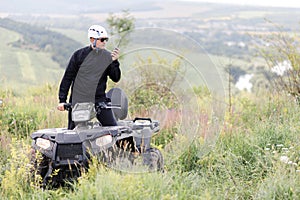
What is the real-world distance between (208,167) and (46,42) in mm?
29823

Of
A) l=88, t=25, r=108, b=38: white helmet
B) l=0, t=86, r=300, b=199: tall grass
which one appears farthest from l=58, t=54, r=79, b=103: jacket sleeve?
l=0, t=86, r=300, b=199: tall grass

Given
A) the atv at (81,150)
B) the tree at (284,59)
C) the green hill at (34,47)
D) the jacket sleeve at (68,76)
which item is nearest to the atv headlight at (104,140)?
the atv at (81,150)

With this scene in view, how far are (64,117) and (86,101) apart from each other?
2.60 meters

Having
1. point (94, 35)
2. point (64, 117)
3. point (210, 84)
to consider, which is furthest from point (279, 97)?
point (94, 35)

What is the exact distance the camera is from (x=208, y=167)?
233 inches

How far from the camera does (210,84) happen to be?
627cm

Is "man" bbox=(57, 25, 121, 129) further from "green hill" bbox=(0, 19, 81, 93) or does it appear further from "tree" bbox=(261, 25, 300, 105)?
"green hill" bbox=(0, 19, 81, 93)

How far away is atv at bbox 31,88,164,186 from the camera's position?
4902mm

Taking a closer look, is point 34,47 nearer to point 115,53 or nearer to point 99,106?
point 99,106

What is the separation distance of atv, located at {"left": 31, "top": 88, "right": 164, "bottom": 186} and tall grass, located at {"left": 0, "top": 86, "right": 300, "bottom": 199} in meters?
0.13

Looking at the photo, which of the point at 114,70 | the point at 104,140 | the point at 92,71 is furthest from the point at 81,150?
the point at 114,70

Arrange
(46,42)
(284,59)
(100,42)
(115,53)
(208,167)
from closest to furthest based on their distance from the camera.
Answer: (115,53) < (100,42) < (208,167) < (284,59) < (46,42)

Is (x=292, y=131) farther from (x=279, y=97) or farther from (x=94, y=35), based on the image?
(x=94, y=35)

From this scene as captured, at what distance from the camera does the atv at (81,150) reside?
4.90 metres
